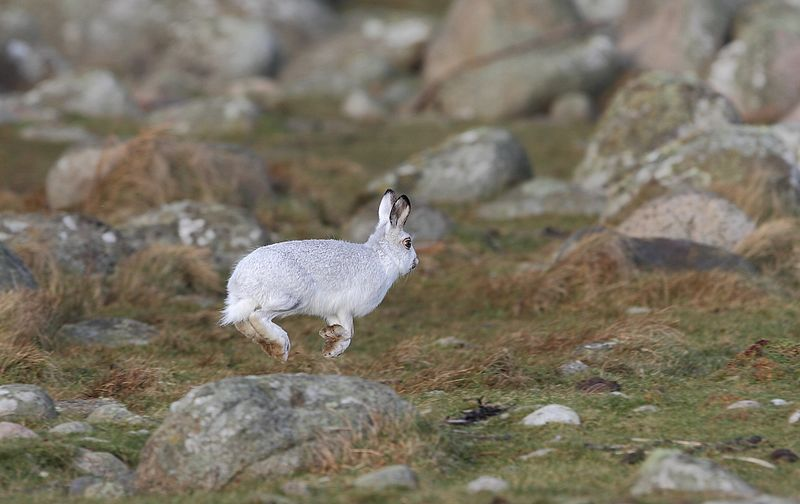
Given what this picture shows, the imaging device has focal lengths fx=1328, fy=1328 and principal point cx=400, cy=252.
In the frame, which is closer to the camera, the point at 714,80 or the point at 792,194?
the point at 792,194

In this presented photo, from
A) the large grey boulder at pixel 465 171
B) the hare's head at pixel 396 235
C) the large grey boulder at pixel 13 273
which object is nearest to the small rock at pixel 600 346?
the hare's head at pixel 396 235

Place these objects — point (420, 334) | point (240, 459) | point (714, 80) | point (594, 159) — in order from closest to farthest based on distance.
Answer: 1. point (240, 459)
2. point (420, 334)
3. point (594, 159)
4. point (714, 80)

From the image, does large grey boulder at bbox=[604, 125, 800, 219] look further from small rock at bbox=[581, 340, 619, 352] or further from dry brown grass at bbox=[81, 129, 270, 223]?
small rock at bbox=[581, 340, 619, 352]

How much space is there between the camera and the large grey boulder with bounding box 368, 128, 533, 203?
22000 millimetres

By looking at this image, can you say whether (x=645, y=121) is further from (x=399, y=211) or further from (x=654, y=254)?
(x=399, y=211)

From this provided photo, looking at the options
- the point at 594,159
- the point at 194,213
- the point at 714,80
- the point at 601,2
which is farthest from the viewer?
the point at 601,2

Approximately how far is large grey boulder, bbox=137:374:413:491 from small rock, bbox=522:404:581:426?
1.11 metres

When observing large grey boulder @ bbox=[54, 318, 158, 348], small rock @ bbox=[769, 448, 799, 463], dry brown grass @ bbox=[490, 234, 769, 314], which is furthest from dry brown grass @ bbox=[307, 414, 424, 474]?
dry brown grass @ bbox=[490, 234, 769, 314]

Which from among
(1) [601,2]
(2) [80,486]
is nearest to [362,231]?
(2) [80,486]

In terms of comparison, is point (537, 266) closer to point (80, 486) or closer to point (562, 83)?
point (80, 486)

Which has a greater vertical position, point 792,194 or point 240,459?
point 240,459

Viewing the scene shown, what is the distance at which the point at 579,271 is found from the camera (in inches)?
566

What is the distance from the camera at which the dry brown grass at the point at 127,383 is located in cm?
989

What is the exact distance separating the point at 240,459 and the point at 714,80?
2477 cm
